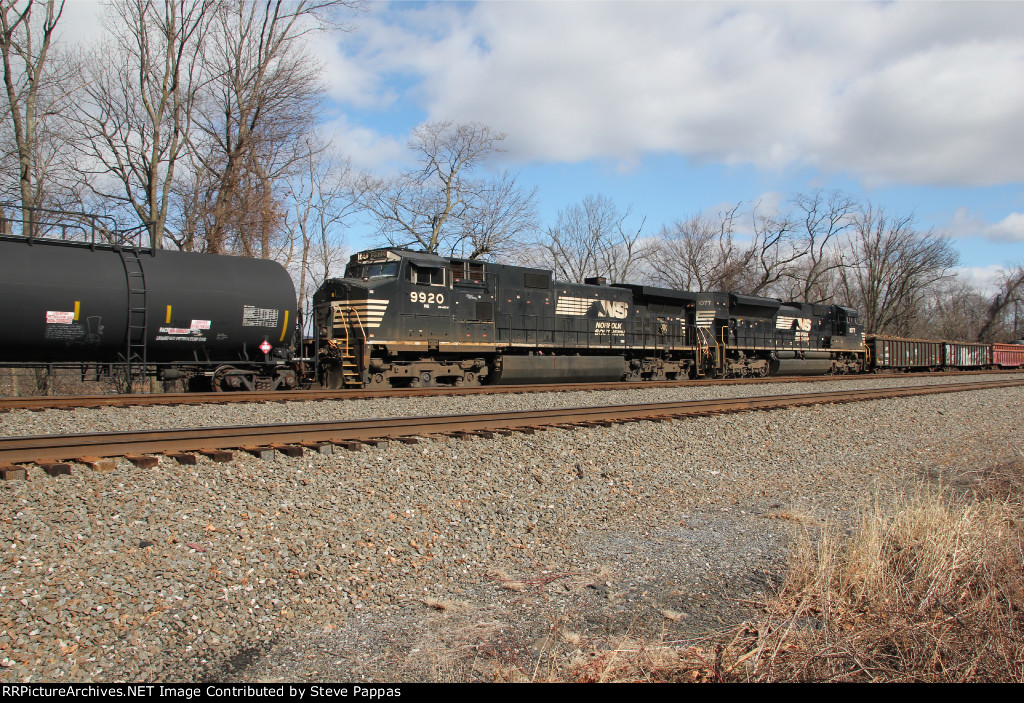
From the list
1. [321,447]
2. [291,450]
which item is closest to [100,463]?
[291,450]

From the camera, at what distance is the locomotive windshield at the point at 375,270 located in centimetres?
1538

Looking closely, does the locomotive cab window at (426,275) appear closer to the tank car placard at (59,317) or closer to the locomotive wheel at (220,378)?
the locomotive wheel at (220,378)

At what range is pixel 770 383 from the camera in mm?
20641

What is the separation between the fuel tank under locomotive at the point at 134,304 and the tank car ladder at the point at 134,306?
17 millimetres

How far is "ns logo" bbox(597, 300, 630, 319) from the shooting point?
20000 mm

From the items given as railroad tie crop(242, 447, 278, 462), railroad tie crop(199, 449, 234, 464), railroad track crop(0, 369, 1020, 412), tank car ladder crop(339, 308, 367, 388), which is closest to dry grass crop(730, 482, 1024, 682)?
railroad tie crop(242, 447, 278, 462)

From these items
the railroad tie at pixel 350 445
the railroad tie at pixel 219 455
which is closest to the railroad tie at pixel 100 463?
the railroad tie at pixel 219 455

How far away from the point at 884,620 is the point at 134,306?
12.9m

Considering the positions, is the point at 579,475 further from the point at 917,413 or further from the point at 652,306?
the point at 652,306

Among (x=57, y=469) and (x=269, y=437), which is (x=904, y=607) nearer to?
(x=269, y=437)

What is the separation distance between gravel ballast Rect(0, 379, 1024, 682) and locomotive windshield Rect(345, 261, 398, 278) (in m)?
8.47

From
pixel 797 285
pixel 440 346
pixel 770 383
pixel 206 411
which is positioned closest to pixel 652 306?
pixel 770 383

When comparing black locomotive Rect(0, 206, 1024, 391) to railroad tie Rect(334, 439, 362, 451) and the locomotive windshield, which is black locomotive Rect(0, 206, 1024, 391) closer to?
the locomotive windshield

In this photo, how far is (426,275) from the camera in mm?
15883
